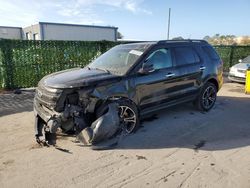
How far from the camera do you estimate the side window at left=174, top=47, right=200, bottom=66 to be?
6102mm

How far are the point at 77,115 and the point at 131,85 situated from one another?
3.97ft

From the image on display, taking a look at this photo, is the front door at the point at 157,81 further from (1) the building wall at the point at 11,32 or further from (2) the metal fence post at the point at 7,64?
(1) the building wall at the point at 11,32

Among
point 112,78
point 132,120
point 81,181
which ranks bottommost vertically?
point 81,181

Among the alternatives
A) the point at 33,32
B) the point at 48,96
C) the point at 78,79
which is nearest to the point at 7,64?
the point at 48,96

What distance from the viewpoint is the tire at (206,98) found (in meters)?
6.77

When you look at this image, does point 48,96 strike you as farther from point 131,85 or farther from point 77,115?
point 131,85

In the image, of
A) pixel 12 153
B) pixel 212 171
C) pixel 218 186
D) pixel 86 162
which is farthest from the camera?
pixel 12 153

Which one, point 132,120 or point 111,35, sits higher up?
point 111,35

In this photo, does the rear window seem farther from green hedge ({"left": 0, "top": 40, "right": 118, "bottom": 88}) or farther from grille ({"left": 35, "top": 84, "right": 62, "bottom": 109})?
green hedge ({"left": 0, "top": 40, "right": 118, "bottom": 88})

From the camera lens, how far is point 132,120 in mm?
5184

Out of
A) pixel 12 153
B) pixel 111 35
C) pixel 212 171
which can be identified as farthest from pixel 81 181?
pixel 111 35

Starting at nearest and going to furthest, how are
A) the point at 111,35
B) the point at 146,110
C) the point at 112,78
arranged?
the point at 112,78
the point at 146,110
the point at 111,35

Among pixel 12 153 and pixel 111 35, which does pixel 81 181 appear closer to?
pixel 12 153

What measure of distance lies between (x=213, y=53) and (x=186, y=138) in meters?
3.07
